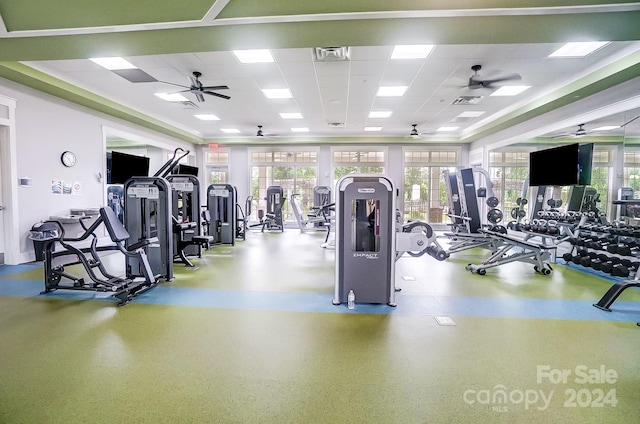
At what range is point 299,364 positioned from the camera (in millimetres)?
2307

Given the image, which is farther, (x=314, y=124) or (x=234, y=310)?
(x=314, y=124)

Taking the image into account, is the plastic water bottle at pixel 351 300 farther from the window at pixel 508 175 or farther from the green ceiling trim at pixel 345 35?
the window at pixel 508 175

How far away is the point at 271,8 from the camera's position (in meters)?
3.15

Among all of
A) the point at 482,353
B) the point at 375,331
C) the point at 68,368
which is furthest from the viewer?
the point at 375,331

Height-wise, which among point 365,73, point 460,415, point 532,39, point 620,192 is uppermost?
point 365,73

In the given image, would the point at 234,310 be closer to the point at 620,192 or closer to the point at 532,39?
the point at 532,39

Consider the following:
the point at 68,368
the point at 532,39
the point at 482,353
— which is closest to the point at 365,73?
the point at 532,39

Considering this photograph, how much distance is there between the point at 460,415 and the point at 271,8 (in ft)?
12.6

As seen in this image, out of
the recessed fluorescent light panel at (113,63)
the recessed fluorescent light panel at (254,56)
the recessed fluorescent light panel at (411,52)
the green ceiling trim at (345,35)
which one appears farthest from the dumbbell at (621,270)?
the recessed fluorescent light panel at (113,63)

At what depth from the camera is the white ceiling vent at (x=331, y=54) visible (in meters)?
4.50

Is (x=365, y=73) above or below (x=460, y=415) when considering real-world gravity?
above

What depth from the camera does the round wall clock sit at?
6.17 metres

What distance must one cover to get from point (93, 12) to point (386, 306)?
456 centimetres

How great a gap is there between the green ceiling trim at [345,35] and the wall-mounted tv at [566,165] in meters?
2.59
